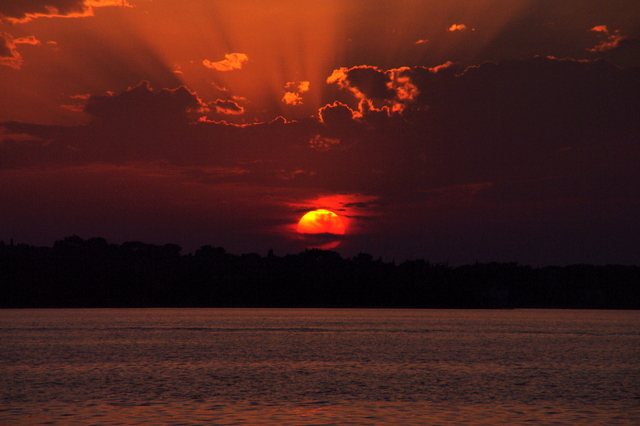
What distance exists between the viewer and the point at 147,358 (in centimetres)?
8944

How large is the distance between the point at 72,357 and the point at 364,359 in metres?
35.3

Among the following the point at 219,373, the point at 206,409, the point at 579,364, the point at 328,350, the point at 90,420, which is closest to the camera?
the point at 90,420

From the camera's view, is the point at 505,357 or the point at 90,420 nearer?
the point at 90,420

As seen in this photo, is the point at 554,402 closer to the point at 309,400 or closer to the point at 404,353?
the point at 309,400

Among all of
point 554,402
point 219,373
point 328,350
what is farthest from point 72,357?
point 554,402

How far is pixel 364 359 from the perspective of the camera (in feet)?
298

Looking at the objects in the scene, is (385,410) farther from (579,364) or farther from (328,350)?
(328,350)

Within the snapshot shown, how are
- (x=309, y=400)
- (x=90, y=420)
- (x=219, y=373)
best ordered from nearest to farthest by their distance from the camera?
(x=90, y=420) < (x=309, y=400) < (x=219, y=373)

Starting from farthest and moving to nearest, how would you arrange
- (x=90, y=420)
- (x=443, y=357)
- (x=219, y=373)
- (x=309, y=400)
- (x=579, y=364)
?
(x=443, y=357), (x=579, y=364), (x=219, y=373), (x=309, y=400), (x=90, y=420)

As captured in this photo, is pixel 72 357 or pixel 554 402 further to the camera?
pixel 72 357

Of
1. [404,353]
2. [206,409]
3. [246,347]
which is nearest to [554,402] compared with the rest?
[206,409]

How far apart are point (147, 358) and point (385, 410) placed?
158 ft

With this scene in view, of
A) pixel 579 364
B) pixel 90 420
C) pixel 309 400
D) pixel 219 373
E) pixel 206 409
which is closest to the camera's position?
pixel 90 420

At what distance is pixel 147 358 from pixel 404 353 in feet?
113
